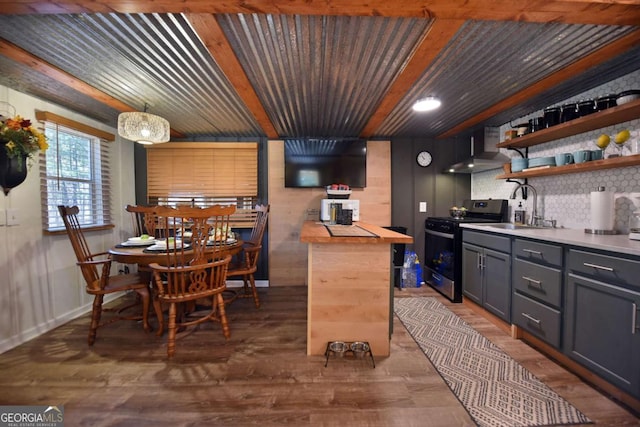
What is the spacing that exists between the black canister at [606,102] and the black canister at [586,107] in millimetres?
34

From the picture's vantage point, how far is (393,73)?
74.5 inches

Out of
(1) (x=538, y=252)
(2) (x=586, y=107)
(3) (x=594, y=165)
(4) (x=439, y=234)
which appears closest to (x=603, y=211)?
(3) (x=594, y=165)

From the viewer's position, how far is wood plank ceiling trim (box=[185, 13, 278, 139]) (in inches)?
52.7

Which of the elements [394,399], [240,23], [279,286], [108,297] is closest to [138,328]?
[108,297]

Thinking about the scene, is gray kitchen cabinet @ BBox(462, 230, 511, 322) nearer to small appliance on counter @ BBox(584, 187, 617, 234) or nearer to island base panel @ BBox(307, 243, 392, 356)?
small appliance on counter @ BBox(584, 187, 617, 234)

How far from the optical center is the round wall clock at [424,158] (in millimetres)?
3645

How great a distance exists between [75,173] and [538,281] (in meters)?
4.52

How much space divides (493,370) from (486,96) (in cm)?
227

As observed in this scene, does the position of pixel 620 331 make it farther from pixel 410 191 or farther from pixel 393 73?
pixel 410 191

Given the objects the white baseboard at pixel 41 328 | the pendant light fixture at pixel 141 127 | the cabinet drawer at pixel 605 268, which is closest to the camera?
the cabinet drawer at pixel 605 268

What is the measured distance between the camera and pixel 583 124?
77.9 inches

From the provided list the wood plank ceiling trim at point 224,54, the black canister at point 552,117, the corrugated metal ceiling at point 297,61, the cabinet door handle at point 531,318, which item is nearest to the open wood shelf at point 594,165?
the black canister at point 552,117

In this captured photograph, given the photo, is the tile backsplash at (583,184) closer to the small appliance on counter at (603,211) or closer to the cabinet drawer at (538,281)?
the small appliance on counter at (603,211)

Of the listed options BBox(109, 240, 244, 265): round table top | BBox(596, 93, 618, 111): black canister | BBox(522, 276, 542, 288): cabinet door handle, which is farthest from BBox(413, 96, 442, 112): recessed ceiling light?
BBox(109, 240, 244, 265): round table top
